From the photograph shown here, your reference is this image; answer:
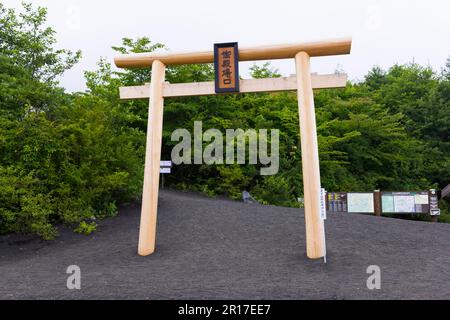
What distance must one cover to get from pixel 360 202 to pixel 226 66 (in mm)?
8269

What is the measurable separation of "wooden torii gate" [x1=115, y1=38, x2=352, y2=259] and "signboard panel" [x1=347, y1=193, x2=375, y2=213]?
706 cm

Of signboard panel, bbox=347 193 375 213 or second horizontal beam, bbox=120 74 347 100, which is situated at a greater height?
second horizontal beam, bbox=120 74 347 100

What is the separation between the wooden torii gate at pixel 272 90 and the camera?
7.73 meters

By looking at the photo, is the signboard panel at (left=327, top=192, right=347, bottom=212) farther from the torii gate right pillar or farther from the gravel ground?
the torii gate right pillar

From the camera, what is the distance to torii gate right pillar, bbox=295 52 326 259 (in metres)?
7.66

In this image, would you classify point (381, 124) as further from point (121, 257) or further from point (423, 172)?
point (121, 257)

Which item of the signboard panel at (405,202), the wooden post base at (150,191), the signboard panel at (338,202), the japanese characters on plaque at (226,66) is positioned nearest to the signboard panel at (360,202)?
the signboard panel at (338,202)

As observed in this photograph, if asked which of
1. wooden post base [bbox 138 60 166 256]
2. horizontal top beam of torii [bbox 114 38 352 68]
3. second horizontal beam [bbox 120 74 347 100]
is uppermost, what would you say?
horizontal top beam of torii [bbox 114 38 352 68]

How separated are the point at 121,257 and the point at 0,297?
8.95 feet

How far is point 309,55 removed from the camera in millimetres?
8328

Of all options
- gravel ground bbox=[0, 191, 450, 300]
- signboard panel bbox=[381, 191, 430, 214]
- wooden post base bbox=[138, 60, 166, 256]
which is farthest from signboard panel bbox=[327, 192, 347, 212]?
wooden post base bbox=[138, 60, 166, 256]

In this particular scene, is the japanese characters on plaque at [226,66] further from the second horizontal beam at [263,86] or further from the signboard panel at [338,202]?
the signboard panel at [338,202]

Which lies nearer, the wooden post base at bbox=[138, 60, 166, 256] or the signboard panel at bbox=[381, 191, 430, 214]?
the wooden post base at bbox=[138, 60, 166, 256]

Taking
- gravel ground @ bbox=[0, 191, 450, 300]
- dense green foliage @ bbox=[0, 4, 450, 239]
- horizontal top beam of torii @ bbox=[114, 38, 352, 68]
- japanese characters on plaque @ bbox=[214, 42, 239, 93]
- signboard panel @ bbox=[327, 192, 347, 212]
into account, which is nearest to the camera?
gravel ground @ bbox=[0, 191, 450, 300]
